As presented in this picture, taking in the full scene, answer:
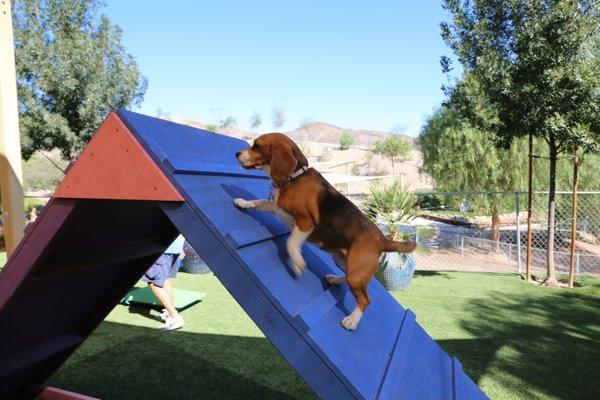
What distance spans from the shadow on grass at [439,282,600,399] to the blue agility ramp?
191 cm

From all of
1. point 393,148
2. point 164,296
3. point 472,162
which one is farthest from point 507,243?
point 393,148

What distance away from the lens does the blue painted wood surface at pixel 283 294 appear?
1.70m

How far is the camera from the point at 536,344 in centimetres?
520

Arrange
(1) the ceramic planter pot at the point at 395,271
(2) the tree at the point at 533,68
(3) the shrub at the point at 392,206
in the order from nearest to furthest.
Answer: (2) the tree at the point at 533,68, (1) the ceramic planter pot at the point at 395,271, (3) the shrub at the point at 392,206

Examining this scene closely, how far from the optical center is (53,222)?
2.00 m

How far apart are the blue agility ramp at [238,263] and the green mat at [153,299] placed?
3.21 metres

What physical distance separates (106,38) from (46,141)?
4220 millimetres

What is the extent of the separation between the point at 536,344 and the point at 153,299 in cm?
498

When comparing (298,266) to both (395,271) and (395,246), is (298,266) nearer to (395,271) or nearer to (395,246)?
(395,246)

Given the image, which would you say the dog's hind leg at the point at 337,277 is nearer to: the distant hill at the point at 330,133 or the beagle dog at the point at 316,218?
the beagle dog at the point at 316,218

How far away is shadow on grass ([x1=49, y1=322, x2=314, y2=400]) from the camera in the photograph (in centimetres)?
376

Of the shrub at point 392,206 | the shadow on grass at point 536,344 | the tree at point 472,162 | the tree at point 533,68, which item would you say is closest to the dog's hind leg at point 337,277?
the shadow on grass at point 536,344

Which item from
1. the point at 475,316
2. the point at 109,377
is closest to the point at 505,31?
the point at 475,316

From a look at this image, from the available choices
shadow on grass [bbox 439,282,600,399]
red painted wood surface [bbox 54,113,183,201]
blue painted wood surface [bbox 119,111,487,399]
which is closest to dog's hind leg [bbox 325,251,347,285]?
blue painted wood surface [bbox 119,111,487,399]
